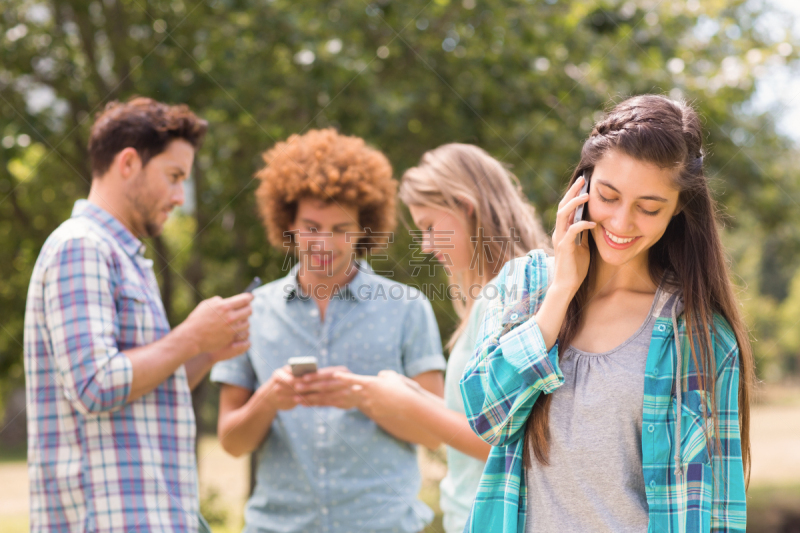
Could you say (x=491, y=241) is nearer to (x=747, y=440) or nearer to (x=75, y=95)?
(x=747, y=440)

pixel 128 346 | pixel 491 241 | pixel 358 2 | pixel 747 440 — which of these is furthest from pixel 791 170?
pixel 128 346

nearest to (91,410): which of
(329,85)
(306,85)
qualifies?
(329,85)

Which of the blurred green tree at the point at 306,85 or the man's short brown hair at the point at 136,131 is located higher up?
the blurred green tree at the point at 306,85

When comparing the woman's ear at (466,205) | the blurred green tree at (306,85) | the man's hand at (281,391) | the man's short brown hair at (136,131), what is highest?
the blurred green tree at (306,85)

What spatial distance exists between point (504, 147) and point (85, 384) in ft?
12.7

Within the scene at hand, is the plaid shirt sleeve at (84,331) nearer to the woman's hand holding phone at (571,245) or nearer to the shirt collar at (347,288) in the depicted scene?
the shirt collar at (347,288)

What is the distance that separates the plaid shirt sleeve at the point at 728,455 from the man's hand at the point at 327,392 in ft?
4.06

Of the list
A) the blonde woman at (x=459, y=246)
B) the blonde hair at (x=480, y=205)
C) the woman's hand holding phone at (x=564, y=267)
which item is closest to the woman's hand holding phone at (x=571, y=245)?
the woman's hand holding phone at (x=564, y=267)

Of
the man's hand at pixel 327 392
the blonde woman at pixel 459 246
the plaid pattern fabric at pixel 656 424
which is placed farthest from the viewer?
the man's hand at pixel 327 392

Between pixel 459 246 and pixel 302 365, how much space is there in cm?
69

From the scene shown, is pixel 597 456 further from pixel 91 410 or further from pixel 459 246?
pixel 91 410

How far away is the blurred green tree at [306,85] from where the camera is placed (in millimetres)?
4766

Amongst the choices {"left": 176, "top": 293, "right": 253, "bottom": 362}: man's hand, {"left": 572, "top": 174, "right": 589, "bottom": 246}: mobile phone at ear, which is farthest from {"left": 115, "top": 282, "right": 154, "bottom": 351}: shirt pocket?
{"left": 572, "top": 174, "right": 589, "bottom": 246}: mobile phone at ear

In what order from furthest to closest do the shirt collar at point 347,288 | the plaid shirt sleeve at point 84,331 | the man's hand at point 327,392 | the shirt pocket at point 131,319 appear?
the shirt collar at point 347,288, the man's hand at point 327,392, the shirt pocket at point 131,319, the plaid shirt sleeve at point 84,331
